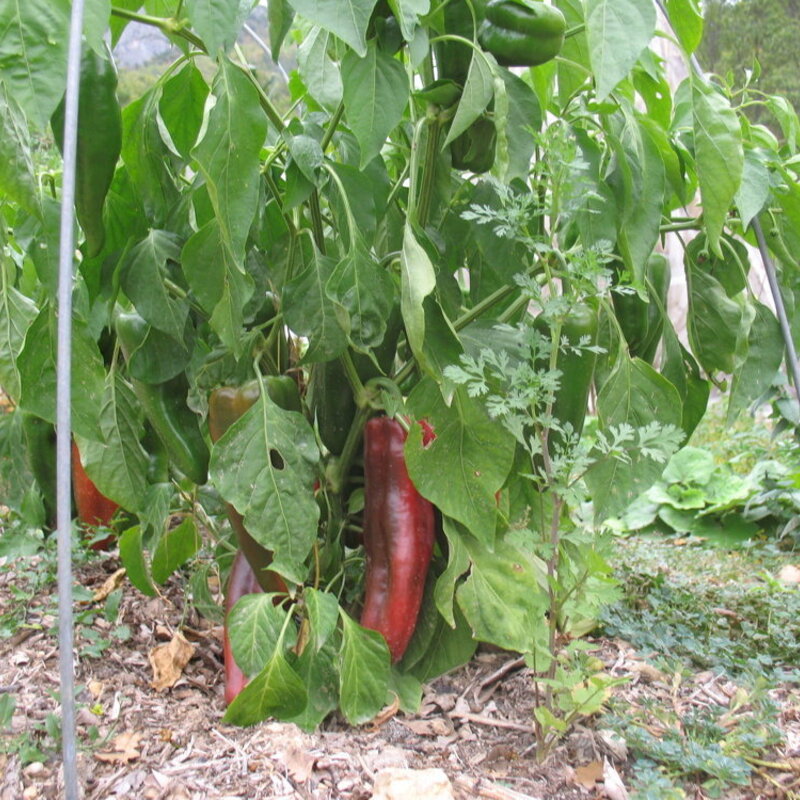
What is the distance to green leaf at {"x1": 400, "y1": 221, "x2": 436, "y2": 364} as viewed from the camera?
2.68ft

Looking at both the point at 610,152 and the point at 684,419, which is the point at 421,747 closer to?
the point at 684,419

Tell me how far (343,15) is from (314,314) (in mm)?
336

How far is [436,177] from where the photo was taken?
1090mm

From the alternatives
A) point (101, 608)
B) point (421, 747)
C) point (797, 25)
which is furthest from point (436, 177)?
point (797, 25)

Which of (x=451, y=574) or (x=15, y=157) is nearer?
Result: (x=15, y=157)

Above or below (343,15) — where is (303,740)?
below

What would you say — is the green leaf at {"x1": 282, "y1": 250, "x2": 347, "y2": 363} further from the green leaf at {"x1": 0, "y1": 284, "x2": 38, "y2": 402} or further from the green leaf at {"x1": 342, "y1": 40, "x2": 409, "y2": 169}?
the green leaf at {"x1": 0, "y1": 284, "x2": 38, "y2": 402}

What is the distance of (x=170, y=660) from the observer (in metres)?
1.26

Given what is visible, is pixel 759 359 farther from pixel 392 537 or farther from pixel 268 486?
pixel 268 486

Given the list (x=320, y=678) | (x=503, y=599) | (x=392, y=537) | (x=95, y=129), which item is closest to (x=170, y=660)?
(x=320, y=678)

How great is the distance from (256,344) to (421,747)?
1.74ft

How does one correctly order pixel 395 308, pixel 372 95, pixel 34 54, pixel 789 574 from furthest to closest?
pixel 789 574 → pixel 395 308 → pixel 372 95 → pixel 34 54

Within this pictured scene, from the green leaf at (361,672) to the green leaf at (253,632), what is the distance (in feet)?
0.27

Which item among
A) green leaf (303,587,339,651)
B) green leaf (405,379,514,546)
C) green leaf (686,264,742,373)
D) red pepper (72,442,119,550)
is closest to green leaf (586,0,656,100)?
green leaf (405,379,514,546)
